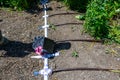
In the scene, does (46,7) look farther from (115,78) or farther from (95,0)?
(115,78)

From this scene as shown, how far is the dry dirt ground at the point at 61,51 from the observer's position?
200 inches

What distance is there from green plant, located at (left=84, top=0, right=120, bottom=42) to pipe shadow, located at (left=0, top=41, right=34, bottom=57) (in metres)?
1.36

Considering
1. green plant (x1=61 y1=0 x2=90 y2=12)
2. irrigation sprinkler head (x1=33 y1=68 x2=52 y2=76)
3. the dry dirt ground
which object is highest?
green plant (x1=61 y1=0 x2=90 y2=12)

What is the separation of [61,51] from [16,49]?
3.07ft

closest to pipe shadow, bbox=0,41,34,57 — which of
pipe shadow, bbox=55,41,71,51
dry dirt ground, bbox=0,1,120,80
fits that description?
dry dirt ground, bbox=0,1,120,80

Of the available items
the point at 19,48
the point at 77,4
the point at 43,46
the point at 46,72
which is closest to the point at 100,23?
the point at 43,46

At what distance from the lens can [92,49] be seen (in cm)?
570

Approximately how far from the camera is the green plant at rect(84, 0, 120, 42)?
5891 millimetres

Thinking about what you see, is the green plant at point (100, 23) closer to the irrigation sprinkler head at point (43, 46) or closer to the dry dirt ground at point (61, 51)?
the dry dirt ground at point (61, 51)

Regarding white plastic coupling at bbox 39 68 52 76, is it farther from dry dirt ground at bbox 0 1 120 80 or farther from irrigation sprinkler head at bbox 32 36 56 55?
irrigation sprinkler head at bbox 32 36 56 55

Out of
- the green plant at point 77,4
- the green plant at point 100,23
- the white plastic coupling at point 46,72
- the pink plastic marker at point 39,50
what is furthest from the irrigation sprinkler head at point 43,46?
the green plant at point 77,4

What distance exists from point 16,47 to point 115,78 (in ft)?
7.02

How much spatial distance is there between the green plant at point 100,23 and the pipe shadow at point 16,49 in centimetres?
136

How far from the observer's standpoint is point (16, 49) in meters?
5.77
